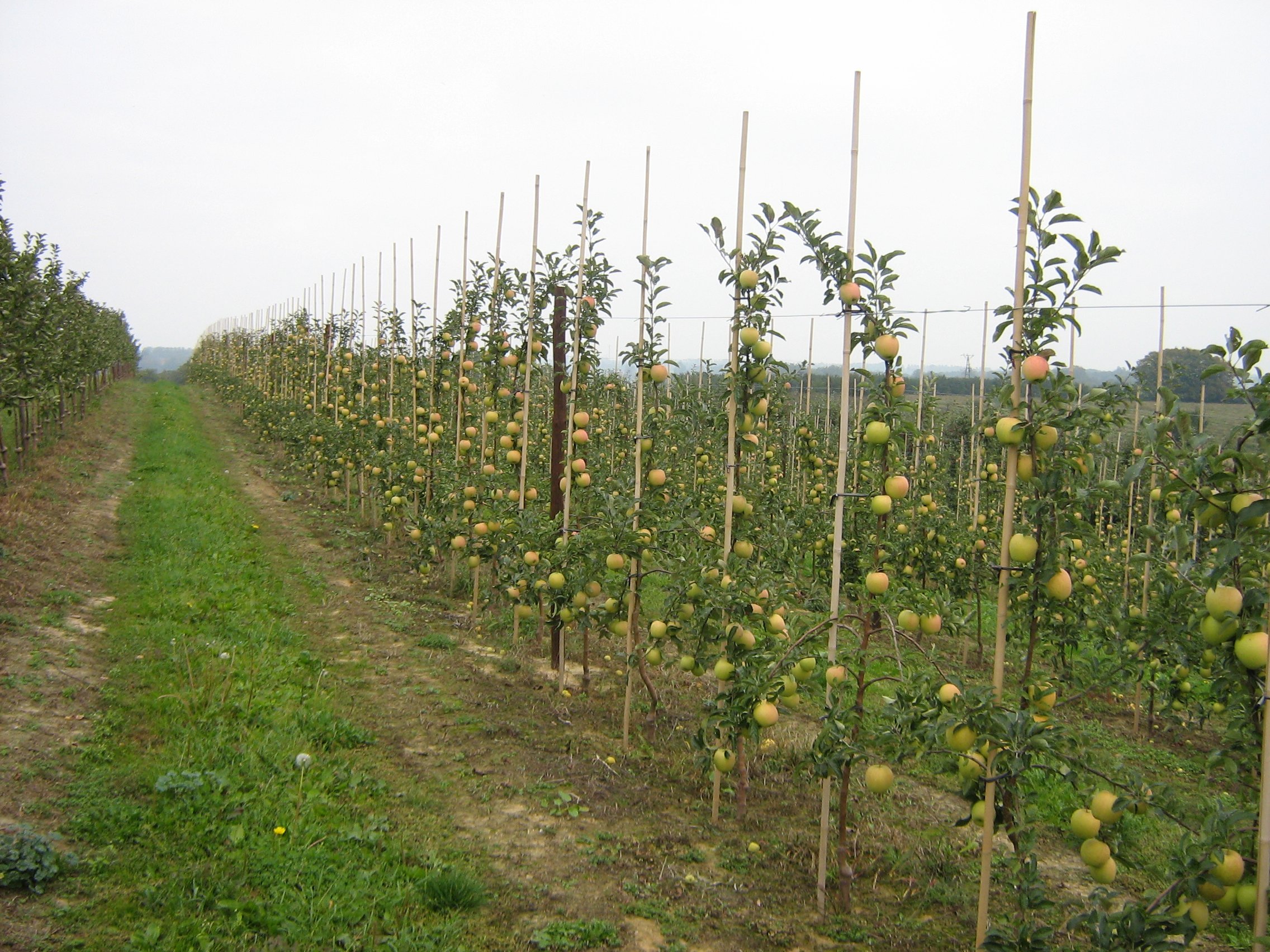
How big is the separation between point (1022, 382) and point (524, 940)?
3.20 m

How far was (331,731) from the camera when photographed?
17.3 feet

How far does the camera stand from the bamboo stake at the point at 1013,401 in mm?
2928

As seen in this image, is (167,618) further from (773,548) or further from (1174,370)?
(1174,370)

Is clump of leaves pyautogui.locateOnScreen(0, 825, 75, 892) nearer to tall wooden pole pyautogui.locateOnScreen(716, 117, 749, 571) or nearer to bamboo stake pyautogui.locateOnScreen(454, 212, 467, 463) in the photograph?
tall wooden pole pyautogui.locateOnScreen(716, 117, 749, 571)

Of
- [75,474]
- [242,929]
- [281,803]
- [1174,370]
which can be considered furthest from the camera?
[75,474]

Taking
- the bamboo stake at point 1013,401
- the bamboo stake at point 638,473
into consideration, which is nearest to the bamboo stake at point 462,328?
the bamboo stake at point 638,473

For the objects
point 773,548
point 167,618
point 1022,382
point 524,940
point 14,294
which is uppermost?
point 14,294

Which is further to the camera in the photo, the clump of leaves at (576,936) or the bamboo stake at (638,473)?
the bamboo stake at (638,473)

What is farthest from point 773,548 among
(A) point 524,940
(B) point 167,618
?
(B) point 167,618

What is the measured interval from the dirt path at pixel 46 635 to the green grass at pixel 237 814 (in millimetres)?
165

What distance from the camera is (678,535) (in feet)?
19.3

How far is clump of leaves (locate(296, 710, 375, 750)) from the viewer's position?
5.19 m

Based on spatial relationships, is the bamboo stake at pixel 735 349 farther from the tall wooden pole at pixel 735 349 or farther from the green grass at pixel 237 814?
the green grass at pixel 237 814

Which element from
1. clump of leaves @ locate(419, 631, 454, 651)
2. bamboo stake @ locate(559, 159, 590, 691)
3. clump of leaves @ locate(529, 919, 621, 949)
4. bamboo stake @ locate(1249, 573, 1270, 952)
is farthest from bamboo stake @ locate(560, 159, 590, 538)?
bamboo stake @ locate(1249, 573, 1270, 952)
